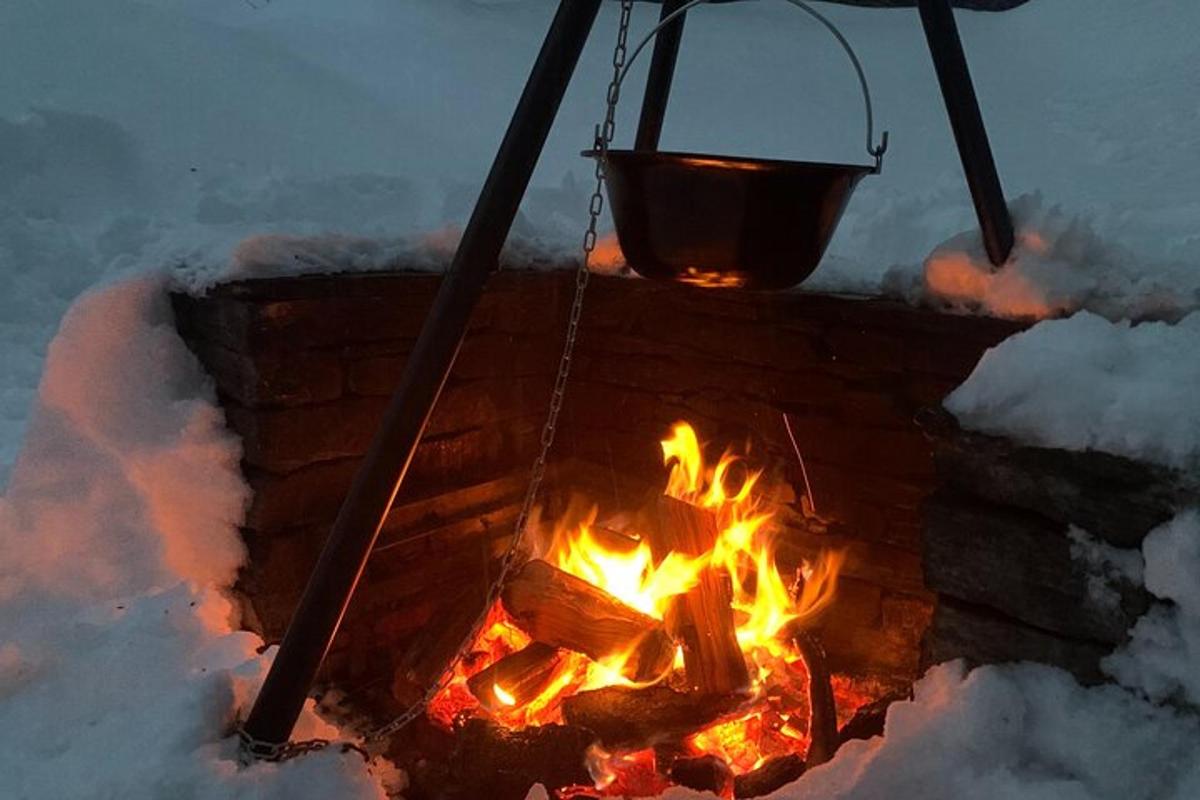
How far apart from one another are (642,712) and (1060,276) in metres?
1.64

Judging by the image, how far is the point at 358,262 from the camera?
2969 millimetres

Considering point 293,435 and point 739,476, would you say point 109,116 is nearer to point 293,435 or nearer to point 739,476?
point 293,435

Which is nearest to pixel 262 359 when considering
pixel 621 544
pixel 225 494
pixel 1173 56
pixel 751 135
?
pixel 225 494

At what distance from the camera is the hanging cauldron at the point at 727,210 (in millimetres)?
2068

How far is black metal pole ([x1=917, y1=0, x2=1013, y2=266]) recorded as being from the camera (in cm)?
232

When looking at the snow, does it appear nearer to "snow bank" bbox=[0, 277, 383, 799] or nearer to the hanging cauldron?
"snow bank" bbox=[0, 277, 383, 799]

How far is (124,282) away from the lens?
2.87 meters

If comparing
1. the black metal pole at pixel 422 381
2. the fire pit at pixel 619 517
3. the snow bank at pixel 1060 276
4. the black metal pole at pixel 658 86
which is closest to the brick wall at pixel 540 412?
the fire pit at pixel 619 517

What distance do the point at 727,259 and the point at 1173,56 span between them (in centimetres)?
666

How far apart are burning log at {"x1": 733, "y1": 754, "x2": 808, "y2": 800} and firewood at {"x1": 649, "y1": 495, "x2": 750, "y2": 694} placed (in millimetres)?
322

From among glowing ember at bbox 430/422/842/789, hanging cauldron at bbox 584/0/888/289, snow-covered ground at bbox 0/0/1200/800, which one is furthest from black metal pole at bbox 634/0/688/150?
glowing ember at bbox 430/422/842/789

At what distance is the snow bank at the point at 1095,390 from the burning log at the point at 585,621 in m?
1.35

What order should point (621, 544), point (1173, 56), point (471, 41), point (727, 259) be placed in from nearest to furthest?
point (727, 259) < point (621, 544) < point (1173, 56) < point (471, 41)

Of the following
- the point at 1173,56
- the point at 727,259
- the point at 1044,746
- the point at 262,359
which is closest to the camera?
the point at 1044,746
